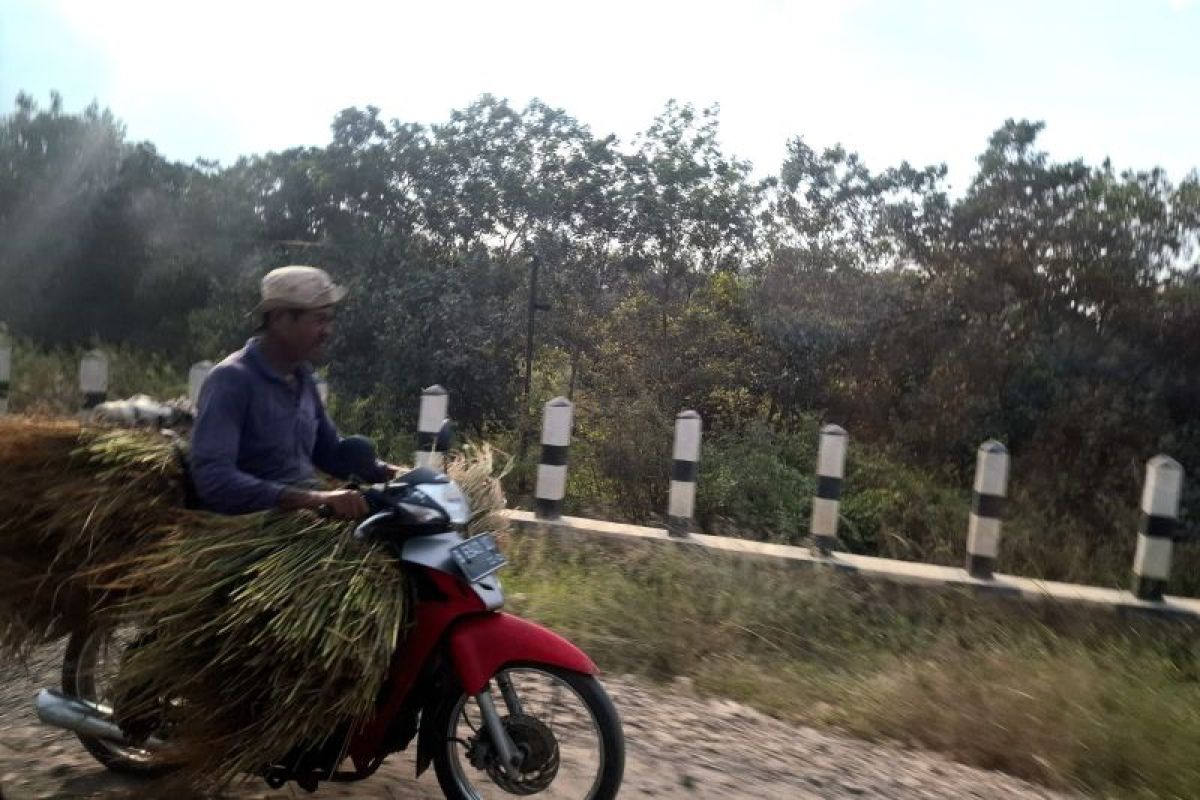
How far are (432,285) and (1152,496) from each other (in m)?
8.36

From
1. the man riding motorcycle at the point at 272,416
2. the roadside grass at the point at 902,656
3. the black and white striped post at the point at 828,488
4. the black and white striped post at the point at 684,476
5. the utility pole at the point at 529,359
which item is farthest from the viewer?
the utility pole at the point at 529,359

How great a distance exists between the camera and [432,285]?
1316 centimetres

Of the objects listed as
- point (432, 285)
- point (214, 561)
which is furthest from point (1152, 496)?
point (432, 285)

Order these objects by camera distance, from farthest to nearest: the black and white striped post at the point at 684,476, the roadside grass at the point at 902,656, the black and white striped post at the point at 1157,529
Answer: the black and white striped post at the point at 684,476
the black and white striped post at the point at 1157,529
the roadside grass at the point at 902,656

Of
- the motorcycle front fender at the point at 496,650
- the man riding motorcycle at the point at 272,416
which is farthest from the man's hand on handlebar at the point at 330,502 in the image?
the motorcycle front fender at the point at 496,650

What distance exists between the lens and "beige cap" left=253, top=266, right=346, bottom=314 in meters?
3.40

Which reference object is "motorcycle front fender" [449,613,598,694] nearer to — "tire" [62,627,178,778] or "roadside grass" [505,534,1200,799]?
"tire" [62,627,178,778]

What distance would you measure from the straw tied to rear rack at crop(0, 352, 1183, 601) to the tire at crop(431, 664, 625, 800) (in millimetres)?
3780

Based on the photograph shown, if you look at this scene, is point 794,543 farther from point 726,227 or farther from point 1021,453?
point 726,227

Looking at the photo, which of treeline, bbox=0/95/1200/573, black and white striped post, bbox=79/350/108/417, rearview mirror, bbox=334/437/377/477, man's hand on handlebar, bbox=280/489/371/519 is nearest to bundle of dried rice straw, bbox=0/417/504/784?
man's hand on handlebar, bbox=280/489/371/519

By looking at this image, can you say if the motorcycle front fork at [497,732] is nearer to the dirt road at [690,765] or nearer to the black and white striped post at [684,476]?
the dirt road at [690,765]

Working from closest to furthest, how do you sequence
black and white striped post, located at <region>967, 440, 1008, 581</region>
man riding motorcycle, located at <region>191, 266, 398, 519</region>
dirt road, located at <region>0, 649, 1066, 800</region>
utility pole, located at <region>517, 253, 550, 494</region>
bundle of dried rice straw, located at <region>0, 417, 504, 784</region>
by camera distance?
1. bundle of dried rice straw, located at <region>0, 417, 504, 784</region>
2. man riding motorcycle, located at <region>191, 266, 398, 519</region>
3. dirt road, located at <region>0, 649, 1066, 800</region>
4. black and white striped post, located at <region>967, 440, 1008, 581</region>
5. utility pole, located at <region>517, 253, 550, 494</region>

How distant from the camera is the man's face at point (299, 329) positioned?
11.2 feet

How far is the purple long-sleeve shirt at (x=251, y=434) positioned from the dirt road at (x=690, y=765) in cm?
90
